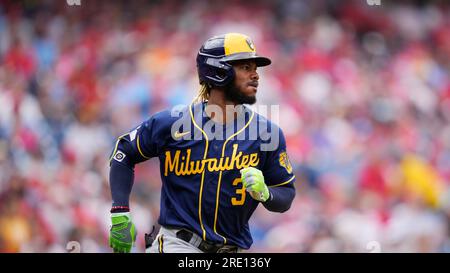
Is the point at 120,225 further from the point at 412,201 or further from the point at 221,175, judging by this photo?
the point at 412,201

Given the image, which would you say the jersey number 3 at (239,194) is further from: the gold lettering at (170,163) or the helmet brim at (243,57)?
the helmet brim at (243,57)

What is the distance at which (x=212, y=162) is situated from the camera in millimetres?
4305

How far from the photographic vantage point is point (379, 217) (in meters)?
7.66

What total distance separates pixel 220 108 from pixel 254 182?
641 millimetres

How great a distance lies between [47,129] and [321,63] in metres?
2.94

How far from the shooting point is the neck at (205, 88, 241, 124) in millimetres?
4461

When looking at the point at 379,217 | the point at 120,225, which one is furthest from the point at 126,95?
the point at 120,225

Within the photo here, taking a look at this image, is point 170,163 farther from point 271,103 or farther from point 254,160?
point 271,103

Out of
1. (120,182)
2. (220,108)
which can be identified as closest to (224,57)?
(220,108)

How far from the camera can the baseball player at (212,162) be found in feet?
14.0

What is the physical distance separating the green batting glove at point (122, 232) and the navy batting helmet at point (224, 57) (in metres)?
0.94

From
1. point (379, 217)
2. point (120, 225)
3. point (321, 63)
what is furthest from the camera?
point (321, 63)

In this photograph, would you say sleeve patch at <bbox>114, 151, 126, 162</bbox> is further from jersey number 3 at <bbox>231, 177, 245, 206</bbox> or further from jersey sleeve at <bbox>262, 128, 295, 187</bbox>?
jersey sleeve at <bbox>262, 128, 295, 187</bbox>

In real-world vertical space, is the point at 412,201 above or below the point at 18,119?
below
